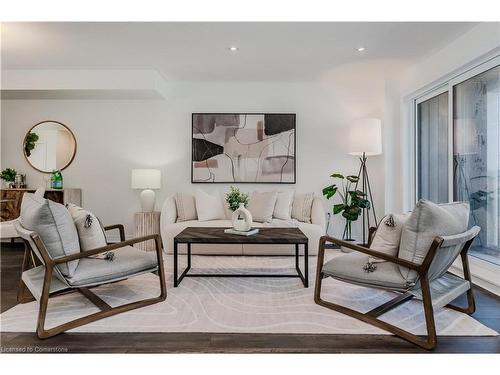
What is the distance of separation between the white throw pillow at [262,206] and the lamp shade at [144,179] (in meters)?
1.45

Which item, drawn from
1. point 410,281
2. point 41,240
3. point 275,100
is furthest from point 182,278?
point 275,100

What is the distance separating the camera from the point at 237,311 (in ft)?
8.39

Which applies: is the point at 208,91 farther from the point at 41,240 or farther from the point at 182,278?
the point at 41,240

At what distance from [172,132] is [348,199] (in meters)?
3.00

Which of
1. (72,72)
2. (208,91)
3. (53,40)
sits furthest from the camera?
(208,91)

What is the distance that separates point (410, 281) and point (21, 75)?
5.40 m

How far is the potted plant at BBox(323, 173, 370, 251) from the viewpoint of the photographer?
15.6ft

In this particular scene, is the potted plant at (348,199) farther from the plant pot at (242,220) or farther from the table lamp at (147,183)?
the table lamp at (147,183)

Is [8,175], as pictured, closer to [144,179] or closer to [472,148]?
[144,179]

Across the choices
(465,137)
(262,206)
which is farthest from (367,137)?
(262,206)

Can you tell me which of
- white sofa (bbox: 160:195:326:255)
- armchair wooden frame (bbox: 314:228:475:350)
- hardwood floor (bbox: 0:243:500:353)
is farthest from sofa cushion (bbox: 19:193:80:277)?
white sofa (bbox: 160:195:326:255)

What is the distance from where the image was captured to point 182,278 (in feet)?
10.9
